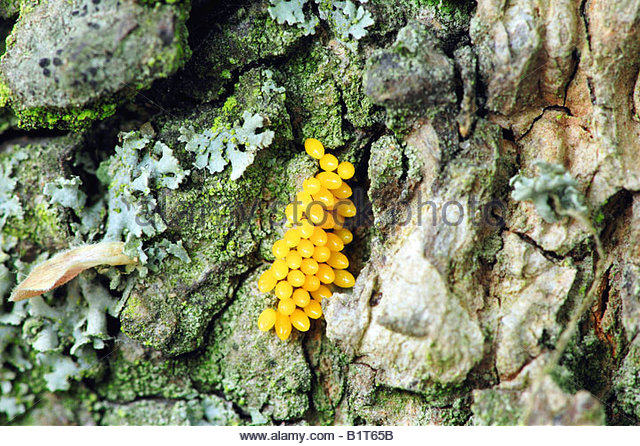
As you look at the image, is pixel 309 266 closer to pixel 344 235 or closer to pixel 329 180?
pixel 344 235

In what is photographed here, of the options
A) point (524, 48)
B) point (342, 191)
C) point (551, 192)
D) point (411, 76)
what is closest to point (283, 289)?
point (342, 191)

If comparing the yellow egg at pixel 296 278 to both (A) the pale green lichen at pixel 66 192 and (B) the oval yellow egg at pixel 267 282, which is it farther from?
(A) the pale green lichen at pixel 66 192

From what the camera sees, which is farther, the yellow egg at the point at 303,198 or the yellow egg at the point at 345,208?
the yellow egg at the point at 345,208

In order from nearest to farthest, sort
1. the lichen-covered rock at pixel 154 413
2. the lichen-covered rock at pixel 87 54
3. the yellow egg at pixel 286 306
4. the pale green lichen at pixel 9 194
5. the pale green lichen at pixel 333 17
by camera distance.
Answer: the lichen-covered rock at pixel 87 54 < the pale green lichen at pixel 333 17 < the yellow egg at pixel 286 306 < the lichen-covered rock at pixel 154 413 < the pale green lichen at pixel 9 194

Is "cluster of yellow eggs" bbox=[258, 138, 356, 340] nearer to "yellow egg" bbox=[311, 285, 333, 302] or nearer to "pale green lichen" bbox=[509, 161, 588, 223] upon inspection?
"yellow egg" bbox=[311, 285, 333, 302]

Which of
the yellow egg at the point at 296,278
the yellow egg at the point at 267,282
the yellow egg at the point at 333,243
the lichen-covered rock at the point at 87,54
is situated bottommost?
the yellow egg at the point at 267,282

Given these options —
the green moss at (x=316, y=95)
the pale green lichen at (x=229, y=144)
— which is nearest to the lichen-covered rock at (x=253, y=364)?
the pale green lichen at (x=229, y=144)

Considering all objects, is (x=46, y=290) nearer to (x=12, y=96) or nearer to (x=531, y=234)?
(x=12, y=96)

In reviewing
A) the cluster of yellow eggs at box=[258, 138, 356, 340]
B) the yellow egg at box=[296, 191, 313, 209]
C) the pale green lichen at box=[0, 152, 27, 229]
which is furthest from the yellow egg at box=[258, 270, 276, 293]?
the pale green lichen at box=[0, 152, 27, 229]

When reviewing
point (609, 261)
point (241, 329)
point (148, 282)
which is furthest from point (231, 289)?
point (609, 261)
